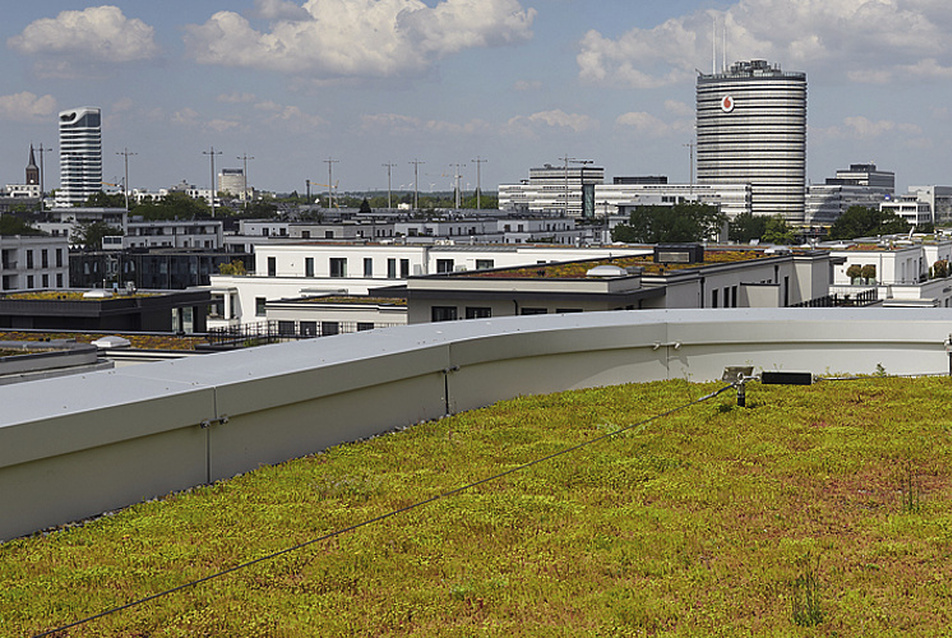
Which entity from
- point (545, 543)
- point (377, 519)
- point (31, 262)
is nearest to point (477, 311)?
point (377, 519)

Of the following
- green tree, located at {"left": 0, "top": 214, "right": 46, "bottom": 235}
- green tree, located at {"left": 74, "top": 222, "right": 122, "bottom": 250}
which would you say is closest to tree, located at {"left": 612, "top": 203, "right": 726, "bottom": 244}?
green tree, located at {"left": 74, "top": 222, "right": 122, "bottom": 250}

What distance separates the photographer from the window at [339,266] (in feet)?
279

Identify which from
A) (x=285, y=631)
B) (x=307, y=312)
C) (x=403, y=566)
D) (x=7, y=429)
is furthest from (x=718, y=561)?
(x=307, y=312)

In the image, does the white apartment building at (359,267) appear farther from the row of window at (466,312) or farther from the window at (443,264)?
the row of window at (466,312)

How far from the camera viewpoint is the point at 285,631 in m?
6.28

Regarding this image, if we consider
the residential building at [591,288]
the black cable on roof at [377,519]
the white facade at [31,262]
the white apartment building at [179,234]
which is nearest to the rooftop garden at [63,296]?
A: the residential building at [591,288]

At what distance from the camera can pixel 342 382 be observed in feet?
34.0

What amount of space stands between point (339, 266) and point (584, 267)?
39.9 metres

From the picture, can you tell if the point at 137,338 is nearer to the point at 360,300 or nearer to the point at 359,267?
the point at 360,300

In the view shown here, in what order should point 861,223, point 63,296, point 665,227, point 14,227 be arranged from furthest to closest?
point 665,227 < point 861,223 < point 14,227 < point 63,296

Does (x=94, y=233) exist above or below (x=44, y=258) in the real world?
above

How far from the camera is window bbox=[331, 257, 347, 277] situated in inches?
3354

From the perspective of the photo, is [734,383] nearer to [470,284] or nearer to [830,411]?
[830,411]

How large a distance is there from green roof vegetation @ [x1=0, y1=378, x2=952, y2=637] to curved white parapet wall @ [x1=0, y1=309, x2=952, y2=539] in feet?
0.89
